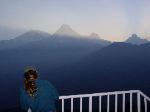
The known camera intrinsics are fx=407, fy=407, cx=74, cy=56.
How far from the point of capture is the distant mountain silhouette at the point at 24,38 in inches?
265

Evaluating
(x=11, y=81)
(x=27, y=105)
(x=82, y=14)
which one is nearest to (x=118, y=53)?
(x=82, y=14)

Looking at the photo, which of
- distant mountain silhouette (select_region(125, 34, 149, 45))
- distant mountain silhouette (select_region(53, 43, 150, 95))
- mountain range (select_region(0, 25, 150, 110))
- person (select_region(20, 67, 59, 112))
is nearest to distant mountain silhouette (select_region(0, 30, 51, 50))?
mountain range (select_region(0, 25, 150, 110))

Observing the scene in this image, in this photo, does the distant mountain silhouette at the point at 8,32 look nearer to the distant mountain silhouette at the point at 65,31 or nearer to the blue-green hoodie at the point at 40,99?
the distant mountain silhouette at the point at 65,31

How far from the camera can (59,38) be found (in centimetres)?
719

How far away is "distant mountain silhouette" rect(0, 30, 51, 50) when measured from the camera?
6742 millimetres

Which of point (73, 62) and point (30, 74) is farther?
point (73, 62)

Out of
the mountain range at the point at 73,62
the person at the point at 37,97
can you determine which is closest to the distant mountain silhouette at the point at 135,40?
the mountain range at the point at 73,62

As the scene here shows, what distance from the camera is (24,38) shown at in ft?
22.6

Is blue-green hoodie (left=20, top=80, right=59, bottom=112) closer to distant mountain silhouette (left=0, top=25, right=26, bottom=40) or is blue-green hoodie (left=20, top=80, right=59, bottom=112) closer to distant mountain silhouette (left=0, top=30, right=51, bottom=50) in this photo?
distant mountain silhouette (left=0, top=25, right=26, bottom=40)

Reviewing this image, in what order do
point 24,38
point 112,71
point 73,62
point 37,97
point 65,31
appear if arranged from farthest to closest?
1. point 112,71
2. point 73,62
3. point 65,31
4. point 24,38
5. point 37,97

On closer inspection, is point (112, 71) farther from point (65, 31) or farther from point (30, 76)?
point (30, 76)

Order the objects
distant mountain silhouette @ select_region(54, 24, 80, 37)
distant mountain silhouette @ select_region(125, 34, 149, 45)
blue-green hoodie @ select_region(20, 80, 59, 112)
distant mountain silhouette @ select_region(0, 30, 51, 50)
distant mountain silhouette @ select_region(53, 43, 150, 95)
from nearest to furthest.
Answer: blue-green hoodie @ select_region(20, 80, 59, 112) → distant mountain silhouette @ select_region(0, 30, 51, 50) → distant mountain silhouette @ select_region(54, 24, 80, 37) → distant mountain silhouette @ select_region(53, 43, 150, 95) → distant mountain silhouette @ select_region(125, 34, 149, 45)

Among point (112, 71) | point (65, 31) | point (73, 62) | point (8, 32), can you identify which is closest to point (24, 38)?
point (8, 32)

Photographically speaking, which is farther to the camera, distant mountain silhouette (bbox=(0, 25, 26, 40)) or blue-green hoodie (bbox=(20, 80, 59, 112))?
distant mountain silhouette (bbox=(0, 25, 26, 40))
